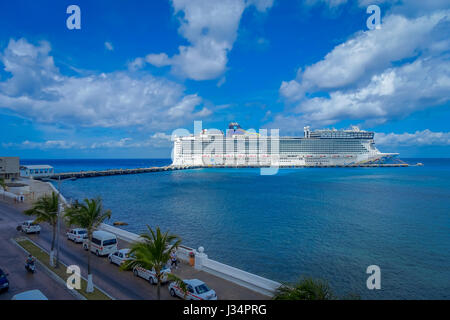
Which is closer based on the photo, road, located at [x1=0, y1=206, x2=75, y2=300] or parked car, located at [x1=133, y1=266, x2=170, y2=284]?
road, located at [x1=0, y1=206, x2=75, y2=300]

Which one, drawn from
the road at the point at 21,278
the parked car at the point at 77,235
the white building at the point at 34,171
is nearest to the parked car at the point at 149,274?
the road at the point at 21,278

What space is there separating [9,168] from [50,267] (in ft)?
182

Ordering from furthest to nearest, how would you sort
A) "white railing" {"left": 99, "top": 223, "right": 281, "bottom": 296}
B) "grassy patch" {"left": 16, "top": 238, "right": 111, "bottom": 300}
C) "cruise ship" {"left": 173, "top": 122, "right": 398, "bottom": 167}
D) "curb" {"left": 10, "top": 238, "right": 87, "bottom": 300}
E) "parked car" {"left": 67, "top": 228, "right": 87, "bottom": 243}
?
"cruise ship" {"left": 173, "top": 122, "right": 398, "bottom": 167}
"parked car" {"left": 67, "top": 228, "right": 87, "bottom": 243}
"white railing" {"left": 99, "top": 223, "right": 281, "bottom": 296}
"grassy patch" {"left": 16, "top": 238, "right": 111, "bottom": 300}
"curb" {"left": 10, "top": 238, "right": 87, "bottom": 300}

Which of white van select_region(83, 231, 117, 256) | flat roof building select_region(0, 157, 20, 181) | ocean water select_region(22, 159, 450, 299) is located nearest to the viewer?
white van select_region(83, 231, 117, 256)

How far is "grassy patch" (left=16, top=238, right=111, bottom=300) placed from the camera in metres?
10.7

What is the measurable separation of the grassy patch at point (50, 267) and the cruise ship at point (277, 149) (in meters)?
108

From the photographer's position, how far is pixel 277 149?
409 ft

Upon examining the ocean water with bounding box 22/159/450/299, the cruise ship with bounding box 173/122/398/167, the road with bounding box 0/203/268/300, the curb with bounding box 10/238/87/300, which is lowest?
the ocean water with bounding box 22/159/450/299

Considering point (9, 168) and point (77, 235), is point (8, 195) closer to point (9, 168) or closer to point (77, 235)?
point (77, 235)

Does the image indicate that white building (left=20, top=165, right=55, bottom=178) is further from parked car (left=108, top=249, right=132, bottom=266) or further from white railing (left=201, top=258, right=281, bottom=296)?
white railing (left=201, top=258, right=281, bottom=296)

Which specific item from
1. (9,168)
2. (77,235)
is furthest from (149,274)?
(9,168)

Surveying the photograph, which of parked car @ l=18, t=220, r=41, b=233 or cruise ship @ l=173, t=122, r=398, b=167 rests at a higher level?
cruise ship @ l=173, t=122, r=398, b=167

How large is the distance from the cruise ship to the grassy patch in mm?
107519

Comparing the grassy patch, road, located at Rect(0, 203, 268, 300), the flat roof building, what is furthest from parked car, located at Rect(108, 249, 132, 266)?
the flat roof building
